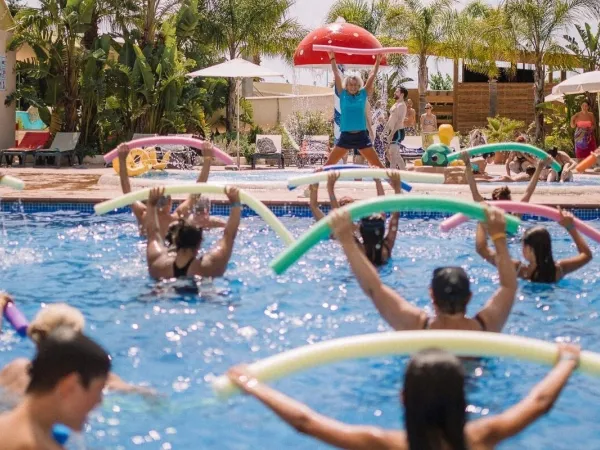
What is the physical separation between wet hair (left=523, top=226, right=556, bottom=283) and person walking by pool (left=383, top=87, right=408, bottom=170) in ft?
32.8

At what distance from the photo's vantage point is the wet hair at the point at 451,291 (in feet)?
15.1

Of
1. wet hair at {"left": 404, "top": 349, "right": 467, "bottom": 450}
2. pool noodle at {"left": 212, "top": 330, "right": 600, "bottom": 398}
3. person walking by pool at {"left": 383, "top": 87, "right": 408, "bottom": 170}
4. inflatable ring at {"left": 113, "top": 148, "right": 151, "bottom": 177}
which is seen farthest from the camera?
person walking by pool at {"left": 383, "top": 87, "right": 408, "bottom": 170}

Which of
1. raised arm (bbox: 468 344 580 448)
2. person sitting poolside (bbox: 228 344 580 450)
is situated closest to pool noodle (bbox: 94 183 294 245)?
person sitting poolside (bbox: 228 344 580 450)

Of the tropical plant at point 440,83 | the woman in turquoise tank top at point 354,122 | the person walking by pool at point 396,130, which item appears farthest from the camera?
the tropical plant at point 440,83

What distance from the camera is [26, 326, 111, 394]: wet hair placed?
8.74 ft

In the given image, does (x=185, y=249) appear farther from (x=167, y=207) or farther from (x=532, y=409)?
(x=532, y=409)

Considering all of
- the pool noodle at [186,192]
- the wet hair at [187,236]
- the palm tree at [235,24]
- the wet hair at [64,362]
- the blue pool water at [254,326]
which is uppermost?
the palm tree at [235,24]

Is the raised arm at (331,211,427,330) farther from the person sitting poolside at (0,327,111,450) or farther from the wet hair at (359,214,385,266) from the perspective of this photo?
the wet hair at (359,214,385,266)

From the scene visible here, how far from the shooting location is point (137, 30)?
88.6 ft

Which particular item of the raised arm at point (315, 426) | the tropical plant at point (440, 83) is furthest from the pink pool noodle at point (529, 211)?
the tropical plant at point (440, 83)

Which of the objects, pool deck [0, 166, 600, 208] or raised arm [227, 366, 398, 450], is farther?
pool deck [0, 166, 600, 208]

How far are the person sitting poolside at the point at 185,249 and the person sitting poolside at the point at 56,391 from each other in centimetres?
403

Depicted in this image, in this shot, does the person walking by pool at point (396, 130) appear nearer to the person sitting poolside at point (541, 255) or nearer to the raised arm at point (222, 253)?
the person sitting poolside at point (541, 255)

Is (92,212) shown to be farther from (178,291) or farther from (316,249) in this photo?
(178,291)
